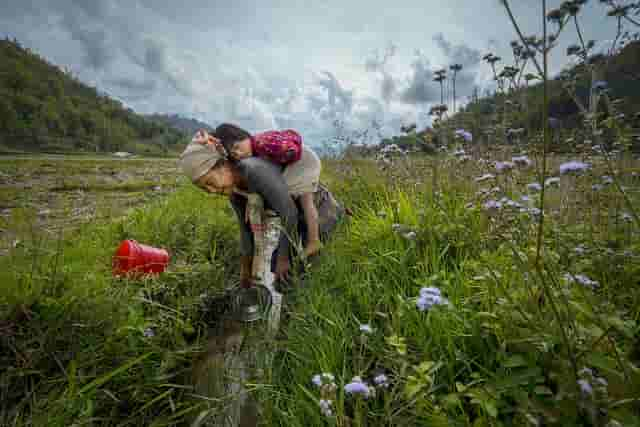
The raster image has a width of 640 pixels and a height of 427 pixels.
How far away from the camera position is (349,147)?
4.92 m

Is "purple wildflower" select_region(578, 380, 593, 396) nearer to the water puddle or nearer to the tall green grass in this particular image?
the water puddle

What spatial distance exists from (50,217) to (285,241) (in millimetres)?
3433

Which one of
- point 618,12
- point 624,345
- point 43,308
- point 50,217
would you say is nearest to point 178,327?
point 43,308

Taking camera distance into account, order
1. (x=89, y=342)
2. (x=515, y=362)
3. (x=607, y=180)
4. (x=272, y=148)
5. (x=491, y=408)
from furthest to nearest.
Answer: (x=272, y=148), (x=607, y=180), (x=89, y=342), (x=515, y=362), (x=491, y=408)

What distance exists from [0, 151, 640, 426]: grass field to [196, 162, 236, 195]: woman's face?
0.86 m

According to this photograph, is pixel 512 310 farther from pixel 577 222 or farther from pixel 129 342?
pixel 129 342

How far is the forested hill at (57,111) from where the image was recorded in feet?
85.6

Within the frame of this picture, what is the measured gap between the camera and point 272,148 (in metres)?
2.38

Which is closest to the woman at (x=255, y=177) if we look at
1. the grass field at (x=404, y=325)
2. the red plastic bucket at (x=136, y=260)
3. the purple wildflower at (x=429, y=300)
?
the grass field at (x=404, y=325)

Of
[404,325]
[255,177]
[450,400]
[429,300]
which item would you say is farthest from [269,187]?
[450,400]

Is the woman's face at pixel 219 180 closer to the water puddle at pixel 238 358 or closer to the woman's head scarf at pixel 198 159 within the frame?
the woman's head scarf at pixel 198 159

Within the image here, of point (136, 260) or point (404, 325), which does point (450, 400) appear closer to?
point (404, 325)

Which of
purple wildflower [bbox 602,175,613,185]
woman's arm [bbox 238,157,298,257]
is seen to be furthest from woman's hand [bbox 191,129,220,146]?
purple wildflower [bbox 602,175,613,185]

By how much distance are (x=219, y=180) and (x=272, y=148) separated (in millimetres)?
518
